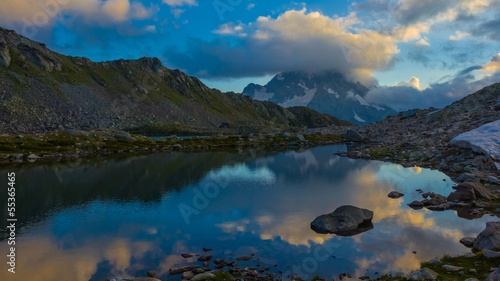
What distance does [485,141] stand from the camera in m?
59.6

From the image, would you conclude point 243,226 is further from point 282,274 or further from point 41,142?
point 41,142

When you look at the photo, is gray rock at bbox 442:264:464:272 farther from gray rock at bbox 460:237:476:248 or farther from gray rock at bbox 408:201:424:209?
gray rock at bbox 408:201:424:209

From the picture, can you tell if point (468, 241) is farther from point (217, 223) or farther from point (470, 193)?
point (217, 223)

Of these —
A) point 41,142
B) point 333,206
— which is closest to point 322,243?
point 333,206

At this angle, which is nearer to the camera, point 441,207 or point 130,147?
point 441,207

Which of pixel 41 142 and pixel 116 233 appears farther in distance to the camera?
pixel 41 142

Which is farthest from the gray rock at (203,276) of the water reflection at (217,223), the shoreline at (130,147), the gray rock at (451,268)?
the shoreline at (130,147)

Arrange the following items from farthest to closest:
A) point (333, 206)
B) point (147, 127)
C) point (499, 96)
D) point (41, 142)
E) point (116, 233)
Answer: point (147, 127)
point (499, 96)
point (41, 142)
point (333, 206)
point (116, 233)

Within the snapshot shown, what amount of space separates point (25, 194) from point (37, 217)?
1315cm

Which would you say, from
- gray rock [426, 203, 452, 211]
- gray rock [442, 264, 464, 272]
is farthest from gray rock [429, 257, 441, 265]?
gray rock [426, 203, 452, 211]

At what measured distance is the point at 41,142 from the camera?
293 ft

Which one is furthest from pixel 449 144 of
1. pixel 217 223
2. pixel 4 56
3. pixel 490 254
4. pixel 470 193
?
pixel 4 56

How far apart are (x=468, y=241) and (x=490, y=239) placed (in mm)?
2676

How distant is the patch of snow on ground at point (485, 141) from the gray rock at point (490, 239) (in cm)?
3230
